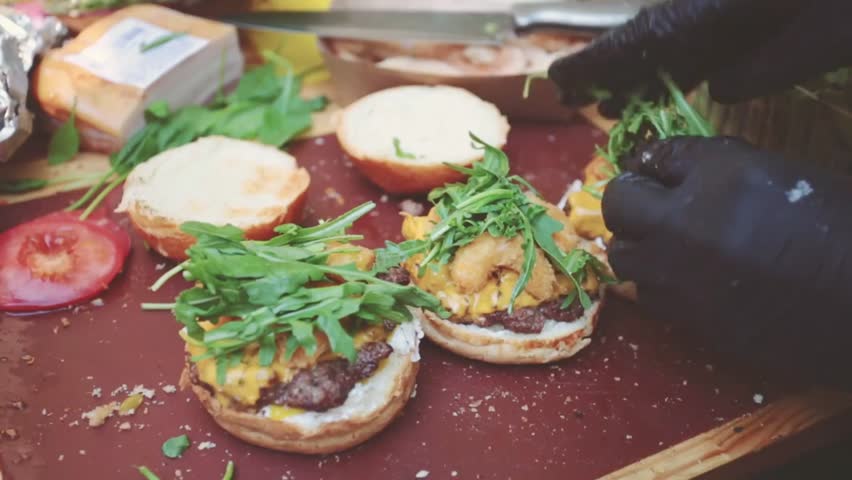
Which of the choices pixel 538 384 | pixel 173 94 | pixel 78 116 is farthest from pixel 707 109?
pixel 78 116

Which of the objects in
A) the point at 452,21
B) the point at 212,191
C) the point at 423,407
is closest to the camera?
the point at 423,407

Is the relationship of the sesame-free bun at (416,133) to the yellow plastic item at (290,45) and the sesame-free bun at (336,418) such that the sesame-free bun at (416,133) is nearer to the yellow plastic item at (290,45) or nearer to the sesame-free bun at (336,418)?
the yellow plastic item at (290,45)

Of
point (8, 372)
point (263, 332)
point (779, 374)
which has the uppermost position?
point (263, 332)

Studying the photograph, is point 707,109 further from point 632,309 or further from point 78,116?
point 78,116

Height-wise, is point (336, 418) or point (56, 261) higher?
point (336, 418)

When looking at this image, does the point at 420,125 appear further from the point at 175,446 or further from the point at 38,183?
the point at 175,446

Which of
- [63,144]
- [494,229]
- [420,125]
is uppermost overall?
[494,229]

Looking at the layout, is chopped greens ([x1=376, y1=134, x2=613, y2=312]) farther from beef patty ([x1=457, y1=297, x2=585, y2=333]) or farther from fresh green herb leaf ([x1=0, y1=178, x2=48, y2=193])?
fresh green herb leaf ([x1=0, y1=178, x2=48, y2=193])

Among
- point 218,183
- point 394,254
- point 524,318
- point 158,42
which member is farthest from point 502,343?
point 158,42
